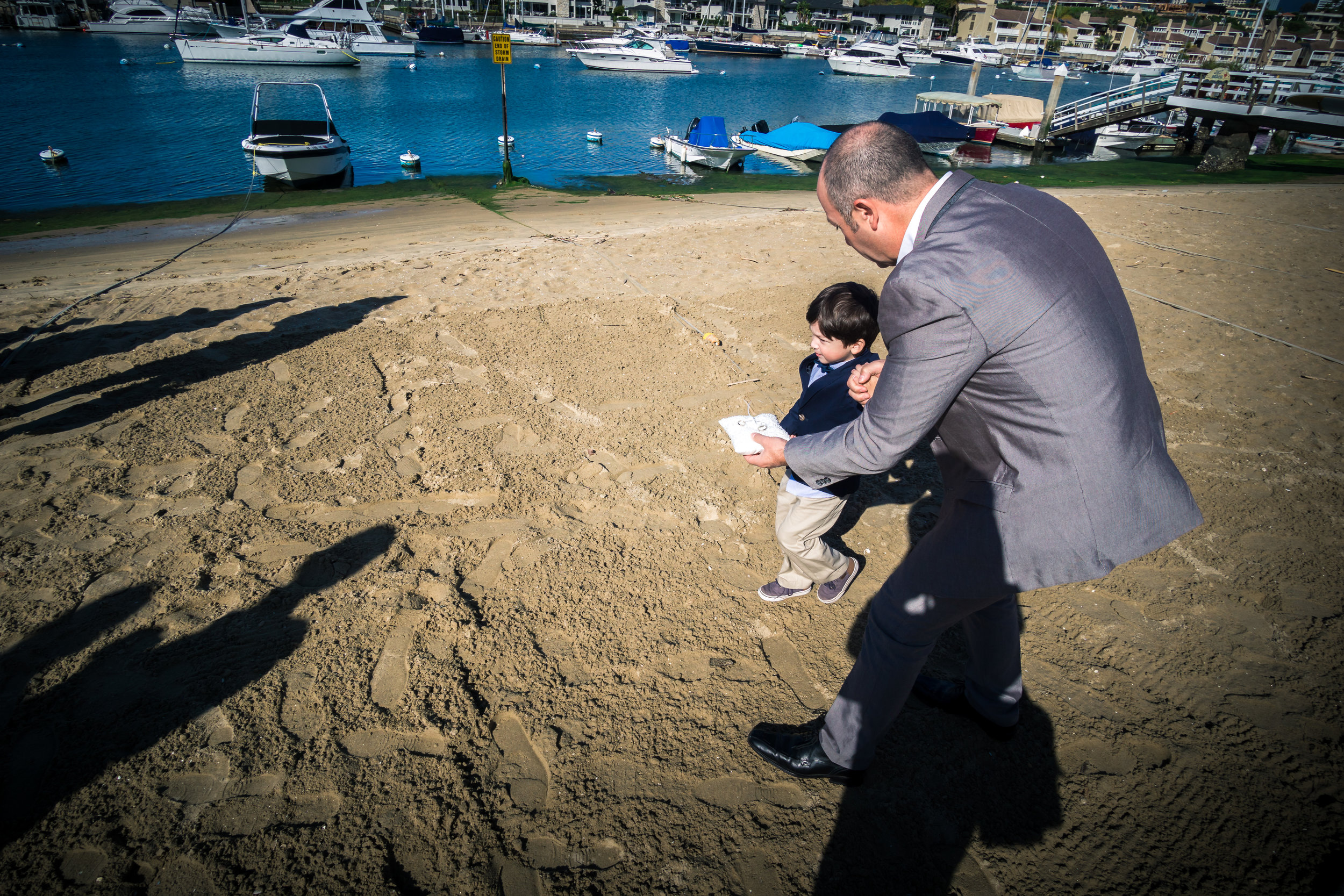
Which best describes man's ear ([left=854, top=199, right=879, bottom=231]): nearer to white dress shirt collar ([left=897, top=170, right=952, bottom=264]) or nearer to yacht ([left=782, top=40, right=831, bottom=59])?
white dress shirt collar ([left=897, top=170, right=952, bottom=264])

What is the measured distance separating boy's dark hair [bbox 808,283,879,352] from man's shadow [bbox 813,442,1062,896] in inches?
47.0

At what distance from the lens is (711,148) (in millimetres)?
22203

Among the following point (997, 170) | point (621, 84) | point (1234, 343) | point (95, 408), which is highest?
point (621, 84)

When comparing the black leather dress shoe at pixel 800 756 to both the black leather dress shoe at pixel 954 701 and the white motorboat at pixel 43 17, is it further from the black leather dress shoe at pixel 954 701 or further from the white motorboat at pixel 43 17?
the white motorboat at pixel 43 17

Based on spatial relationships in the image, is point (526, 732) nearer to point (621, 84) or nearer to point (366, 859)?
point (366, 859)

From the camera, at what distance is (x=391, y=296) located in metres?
6.49

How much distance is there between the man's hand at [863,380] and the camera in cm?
240

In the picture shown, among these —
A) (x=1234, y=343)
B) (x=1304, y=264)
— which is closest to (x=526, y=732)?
(x=1234, y=343)

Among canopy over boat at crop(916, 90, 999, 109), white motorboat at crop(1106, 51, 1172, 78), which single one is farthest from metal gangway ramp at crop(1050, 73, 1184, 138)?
white motorboat at crop(1106, 51, 1172, 78)

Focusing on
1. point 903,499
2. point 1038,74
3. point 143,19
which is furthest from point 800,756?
point 1038,74

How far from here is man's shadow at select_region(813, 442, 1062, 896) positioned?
200cm

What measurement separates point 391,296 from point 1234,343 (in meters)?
8.17

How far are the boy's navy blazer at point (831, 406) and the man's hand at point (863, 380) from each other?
0.53 feet

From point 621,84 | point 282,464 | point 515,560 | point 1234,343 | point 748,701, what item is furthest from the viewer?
point 621,84
